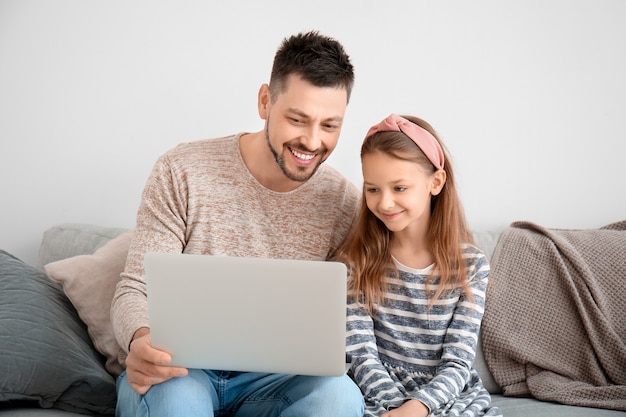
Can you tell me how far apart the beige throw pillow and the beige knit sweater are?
0.70 ft

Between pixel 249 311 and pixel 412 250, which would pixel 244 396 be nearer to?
pixel 249 311

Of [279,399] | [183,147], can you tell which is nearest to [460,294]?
[279,399]

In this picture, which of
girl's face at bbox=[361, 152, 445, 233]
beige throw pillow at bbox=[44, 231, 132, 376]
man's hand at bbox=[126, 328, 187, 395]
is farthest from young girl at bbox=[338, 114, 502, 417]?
beige throw pillow at bbox=[44, 231, 132, 376]

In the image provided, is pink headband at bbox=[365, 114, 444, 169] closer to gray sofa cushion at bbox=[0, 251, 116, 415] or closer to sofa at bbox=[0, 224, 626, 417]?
sofa at bbox=[0, 224, 626, 417]

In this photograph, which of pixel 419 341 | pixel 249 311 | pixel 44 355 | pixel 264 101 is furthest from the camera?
pixel 264 101

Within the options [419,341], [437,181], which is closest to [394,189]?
[437,181]

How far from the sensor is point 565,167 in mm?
2160

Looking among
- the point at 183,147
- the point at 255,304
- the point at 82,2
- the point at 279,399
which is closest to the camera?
the point at 255,304

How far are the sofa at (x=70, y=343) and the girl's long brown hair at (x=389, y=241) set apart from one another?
24 cm

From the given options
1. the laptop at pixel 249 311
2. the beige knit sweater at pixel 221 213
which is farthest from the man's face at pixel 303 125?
the laptop at pixel 249 311

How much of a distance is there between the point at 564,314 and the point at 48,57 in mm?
1788

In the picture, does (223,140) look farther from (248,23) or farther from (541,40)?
(541,40)

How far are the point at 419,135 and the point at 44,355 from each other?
1023 mm

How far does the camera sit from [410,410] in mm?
1371
